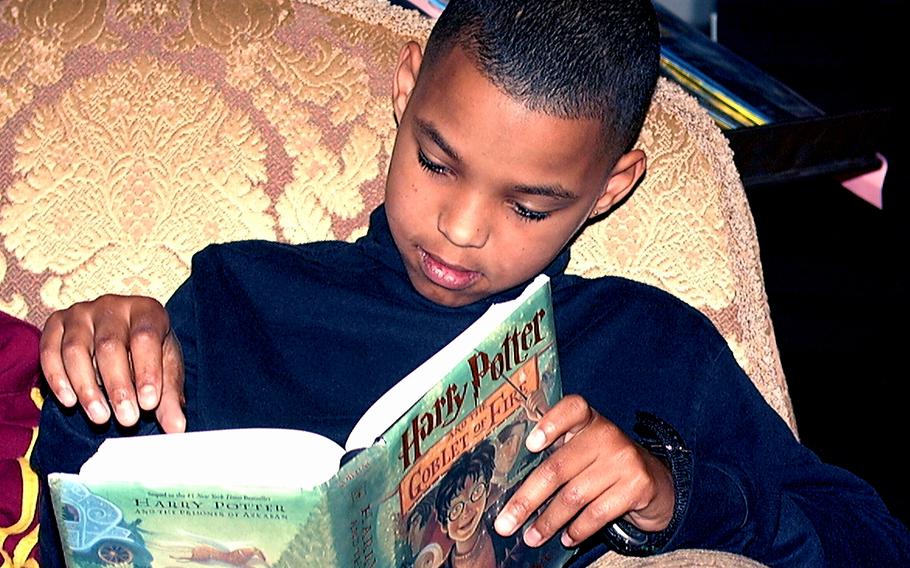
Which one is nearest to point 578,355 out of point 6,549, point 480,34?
point 480,34

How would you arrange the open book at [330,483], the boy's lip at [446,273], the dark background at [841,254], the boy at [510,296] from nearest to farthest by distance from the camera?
the open book at [330,483]
the boy at [510,296]
the boy's lip at [446,273]
the dark background at [841,254]

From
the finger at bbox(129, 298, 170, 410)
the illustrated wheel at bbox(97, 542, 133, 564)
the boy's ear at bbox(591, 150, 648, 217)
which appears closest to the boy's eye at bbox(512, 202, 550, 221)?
the boy's ear at bbox(591, 150, 648, 217)

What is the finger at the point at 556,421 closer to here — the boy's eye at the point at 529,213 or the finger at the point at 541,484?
the finger at the point at 541,484

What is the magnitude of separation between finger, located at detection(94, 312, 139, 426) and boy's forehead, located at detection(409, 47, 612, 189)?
329 mm

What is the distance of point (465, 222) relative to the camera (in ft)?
4.01

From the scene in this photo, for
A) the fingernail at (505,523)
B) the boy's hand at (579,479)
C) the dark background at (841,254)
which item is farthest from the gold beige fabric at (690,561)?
the dark background at (841,254)

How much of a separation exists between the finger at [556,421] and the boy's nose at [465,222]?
0.18 meters

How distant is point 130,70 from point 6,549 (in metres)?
0.53

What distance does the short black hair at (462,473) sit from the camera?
42.3 inches

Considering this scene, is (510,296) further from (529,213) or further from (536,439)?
(536,439)

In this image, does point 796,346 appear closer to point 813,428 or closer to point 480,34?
point 813,428

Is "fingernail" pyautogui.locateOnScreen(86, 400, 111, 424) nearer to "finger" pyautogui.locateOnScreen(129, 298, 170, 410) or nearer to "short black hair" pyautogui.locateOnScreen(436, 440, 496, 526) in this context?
"finger" pyautogui.locateOnScreen(129, 298, 170, 410)

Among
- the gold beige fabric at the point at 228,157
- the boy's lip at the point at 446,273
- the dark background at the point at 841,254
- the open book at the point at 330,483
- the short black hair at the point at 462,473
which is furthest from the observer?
the dark background at the point at 841,254

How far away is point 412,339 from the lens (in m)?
1.35
